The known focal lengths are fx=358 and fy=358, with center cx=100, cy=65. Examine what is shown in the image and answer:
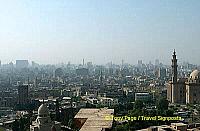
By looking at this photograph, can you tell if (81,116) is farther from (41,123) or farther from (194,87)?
(194,87)

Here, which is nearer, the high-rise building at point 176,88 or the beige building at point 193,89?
the beige building at point 193,89

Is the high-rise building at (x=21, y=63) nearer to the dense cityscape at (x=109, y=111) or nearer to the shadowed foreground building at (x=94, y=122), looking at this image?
the dense cityscape at (x=109, y=111)

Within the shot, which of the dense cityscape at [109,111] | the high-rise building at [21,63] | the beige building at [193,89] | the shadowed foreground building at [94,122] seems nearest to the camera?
the shadowed foreground building at [94,122]

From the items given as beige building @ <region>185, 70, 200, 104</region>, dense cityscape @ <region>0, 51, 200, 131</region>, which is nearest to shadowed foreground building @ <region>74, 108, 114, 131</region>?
dense cityscape @ <region>0, 51, 200, 131</region>

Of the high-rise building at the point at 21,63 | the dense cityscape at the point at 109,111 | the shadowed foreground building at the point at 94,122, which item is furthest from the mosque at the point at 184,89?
the high-rise building at the point at 21,63

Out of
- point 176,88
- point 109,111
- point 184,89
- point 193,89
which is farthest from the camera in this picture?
point 176,88

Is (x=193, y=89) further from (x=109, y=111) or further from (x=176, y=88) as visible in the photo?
(x=109, y=111)

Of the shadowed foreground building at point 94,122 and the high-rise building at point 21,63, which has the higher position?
the high-rise building at point 21,63

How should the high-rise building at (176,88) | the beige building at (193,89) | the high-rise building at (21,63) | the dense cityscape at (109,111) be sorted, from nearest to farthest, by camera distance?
the dense cityscape at (109,111), the beige building at (193,89), the high-rise building at (176,88), the high-rise building at (21,63)

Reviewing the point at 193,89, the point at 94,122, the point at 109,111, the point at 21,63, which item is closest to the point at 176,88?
the point at 193,89

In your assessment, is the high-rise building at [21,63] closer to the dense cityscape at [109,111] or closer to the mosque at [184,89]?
the dense cityscape at [109,111]

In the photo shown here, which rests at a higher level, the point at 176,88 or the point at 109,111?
the point at 176,88

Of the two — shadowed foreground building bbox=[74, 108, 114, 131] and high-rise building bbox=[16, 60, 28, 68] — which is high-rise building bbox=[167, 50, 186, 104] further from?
high-rise building bbox=[16, 60, 28, 68]
